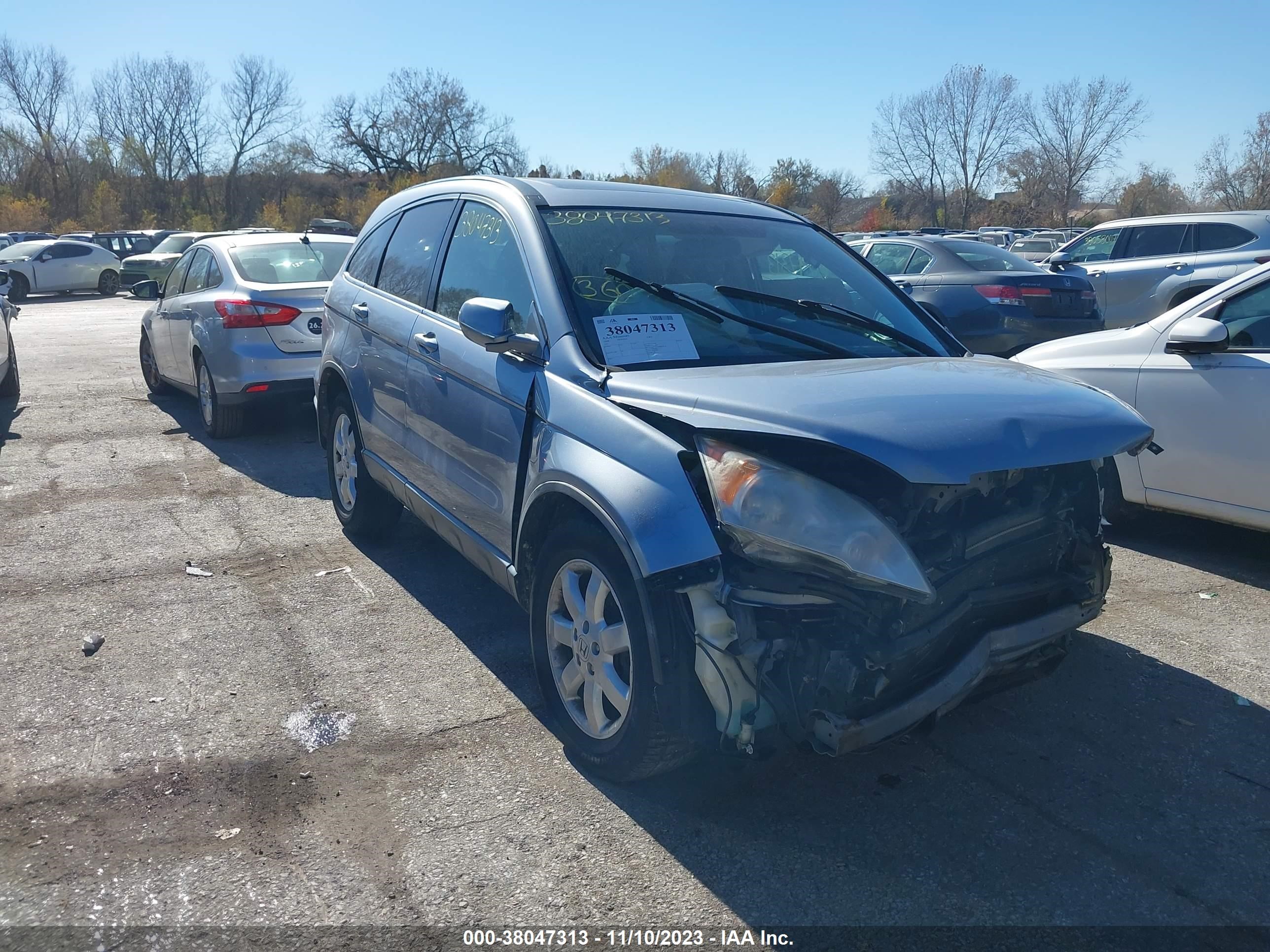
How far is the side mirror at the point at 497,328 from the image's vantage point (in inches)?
145

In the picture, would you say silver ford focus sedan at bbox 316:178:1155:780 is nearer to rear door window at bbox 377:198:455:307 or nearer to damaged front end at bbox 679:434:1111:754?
damaged front end at bbox 679:434:1111:754

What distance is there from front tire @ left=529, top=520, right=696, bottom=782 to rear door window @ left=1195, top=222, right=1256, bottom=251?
465 inches

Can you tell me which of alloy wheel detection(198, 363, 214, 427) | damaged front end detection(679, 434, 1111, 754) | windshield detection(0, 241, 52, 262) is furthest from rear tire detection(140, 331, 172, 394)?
windshield detection(0, 241, 52, 262)

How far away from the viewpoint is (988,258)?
10.8 metres

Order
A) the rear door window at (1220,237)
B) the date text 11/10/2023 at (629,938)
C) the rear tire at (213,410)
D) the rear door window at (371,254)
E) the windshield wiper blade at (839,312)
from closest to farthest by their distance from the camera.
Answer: the date text 11/10/2023 at (629,938) < the windshield wiper blade at (839,312) < the rear door window at (371,254) < the rear tire at (213,410) < the rear door window at (1220,237)

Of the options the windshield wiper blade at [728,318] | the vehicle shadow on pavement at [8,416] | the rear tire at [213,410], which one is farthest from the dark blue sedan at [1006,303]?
the vehicle shadow on pavement at [8,416]

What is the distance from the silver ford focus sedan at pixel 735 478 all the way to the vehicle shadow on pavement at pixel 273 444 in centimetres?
323

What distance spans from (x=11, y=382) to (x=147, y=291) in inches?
70.5

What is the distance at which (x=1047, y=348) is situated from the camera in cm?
639

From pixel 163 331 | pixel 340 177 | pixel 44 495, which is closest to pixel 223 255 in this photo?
pixel 163 331

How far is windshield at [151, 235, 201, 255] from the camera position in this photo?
93.2ft

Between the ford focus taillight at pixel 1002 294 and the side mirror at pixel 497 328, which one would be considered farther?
the ford focus taillight at pixel 1002 294

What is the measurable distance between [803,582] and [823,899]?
0.85 metres

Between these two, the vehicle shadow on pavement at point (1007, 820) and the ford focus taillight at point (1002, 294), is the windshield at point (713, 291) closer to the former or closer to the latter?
the vehicle shadow on pavement at point (1007, 820)
